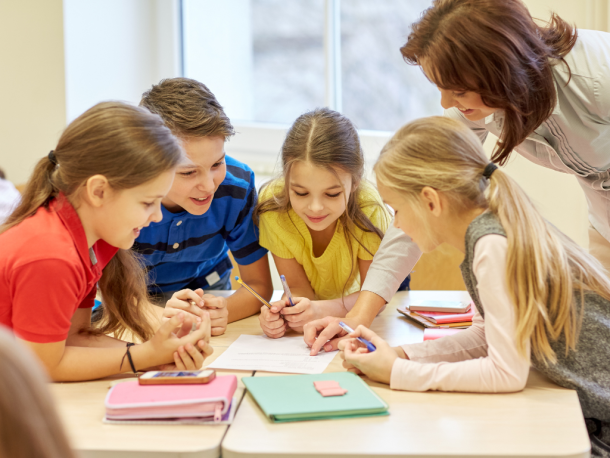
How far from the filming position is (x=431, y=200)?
1.05m

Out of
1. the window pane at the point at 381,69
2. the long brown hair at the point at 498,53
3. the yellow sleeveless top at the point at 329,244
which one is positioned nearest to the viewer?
the long brown hair at the point at 498,53

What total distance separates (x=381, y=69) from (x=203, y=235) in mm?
1885

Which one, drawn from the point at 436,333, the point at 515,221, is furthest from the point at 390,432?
the point at 436,333

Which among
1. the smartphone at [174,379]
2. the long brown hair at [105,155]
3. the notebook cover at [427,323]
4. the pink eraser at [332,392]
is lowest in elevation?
the notebook cover at [427,323]

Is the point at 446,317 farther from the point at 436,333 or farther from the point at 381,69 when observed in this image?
the point at 381,69

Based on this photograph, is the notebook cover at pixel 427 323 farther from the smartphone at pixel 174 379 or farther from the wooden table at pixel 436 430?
the smartphone at pixel 174 379

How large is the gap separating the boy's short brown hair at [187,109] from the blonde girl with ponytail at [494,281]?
0.48 metres

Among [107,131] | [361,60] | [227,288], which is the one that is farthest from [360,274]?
[361,60]

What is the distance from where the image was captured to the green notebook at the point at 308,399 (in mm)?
881

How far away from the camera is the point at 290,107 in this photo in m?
3.37

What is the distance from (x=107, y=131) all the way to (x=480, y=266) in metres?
0.68

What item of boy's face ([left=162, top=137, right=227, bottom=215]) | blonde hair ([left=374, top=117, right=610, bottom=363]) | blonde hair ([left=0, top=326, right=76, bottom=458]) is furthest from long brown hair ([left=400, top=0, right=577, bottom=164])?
blonde hair ([left=0, top=326, right=76, bottom=458])

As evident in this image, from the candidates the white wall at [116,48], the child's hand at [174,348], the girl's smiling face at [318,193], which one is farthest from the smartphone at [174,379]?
the white wall at [116,48]

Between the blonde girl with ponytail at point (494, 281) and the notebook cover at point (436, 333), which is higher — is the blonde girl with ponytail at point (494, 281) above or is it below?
above
